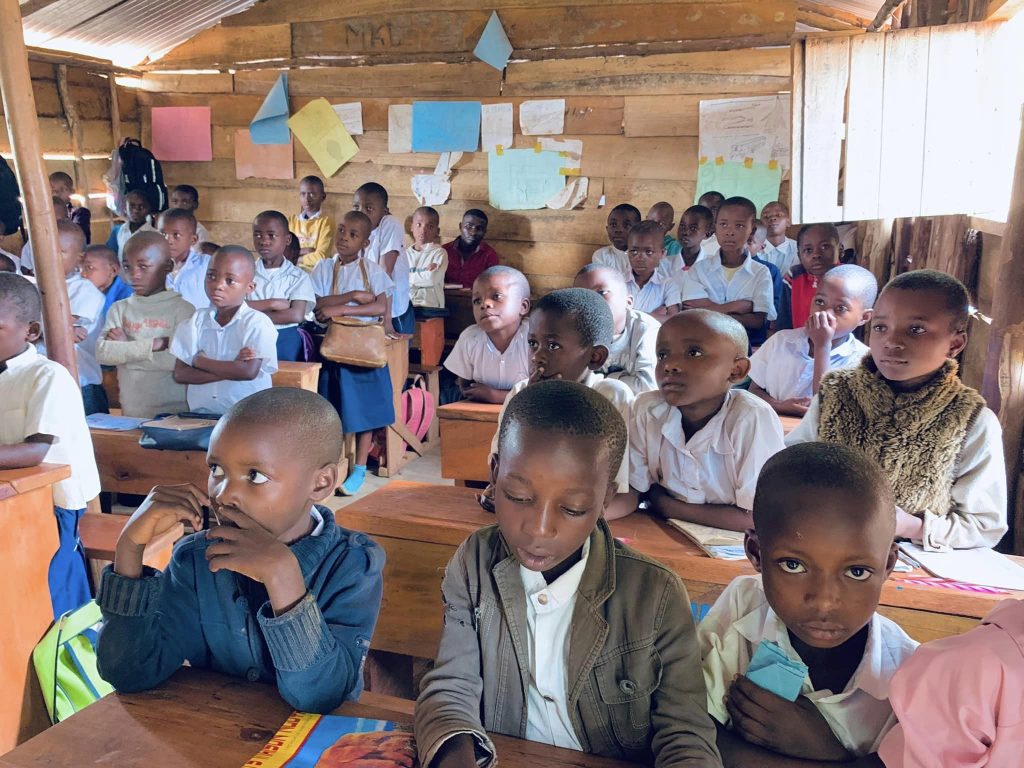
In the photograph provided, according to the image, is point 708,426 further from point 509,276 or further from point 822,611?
point 509,276

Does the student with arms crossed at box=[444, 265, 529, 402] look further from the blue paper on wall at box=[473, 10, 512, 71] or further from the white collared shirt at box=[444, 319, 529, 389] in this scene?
the blue paper on wall at box=[473, 10, 512, 71]

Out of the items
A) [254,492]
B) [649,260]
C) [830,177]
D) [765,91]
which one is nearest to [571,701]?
[254,492]

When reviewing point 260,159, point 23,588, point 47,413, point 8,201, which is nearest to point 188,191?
point 260,159

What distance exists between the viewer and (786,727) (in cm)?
115

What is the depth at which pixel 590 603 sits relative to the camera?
1.19 metres

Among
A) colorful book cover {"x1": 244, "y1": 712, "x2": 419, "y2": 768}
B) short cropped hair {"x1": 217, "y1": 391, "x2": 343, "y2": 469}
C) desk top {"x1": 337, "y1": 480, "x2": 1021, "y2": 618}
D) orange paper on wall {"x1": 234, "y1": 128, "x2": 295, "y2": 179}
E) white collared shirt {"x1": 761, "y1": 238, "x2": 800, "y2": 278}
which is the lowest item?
desk top {"x1": 337, "y1": 480, "x2": 1021, "y2": 618}

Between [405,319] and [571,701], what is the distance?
15.5 feet

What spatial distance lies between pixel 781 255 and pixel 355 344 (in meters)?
3.28

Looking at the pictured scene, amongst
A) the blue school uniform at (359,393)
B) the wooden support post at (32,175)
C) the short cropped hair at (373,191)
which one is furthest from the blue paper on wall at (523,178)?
the wooden support post at (32,175)

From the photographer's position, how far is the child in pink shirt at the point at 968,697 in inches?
32.5

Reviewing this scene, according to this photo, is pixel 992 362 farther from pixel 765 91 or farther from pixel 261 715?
pixel 765 91

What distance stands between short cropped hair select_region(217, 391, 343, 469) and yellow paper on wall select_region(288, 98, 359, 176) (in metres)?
6.66

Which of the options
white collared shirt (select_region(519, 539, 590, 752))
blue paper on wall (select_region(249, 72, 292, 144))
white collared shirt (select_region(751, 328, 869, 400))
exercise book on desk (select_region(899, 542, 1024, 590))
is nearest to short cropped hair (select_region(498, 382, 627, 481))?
white collared shirt (select_region(519, 539, 590, 752))

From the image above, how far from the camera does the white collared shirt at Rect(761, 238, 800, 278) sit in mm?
6000
